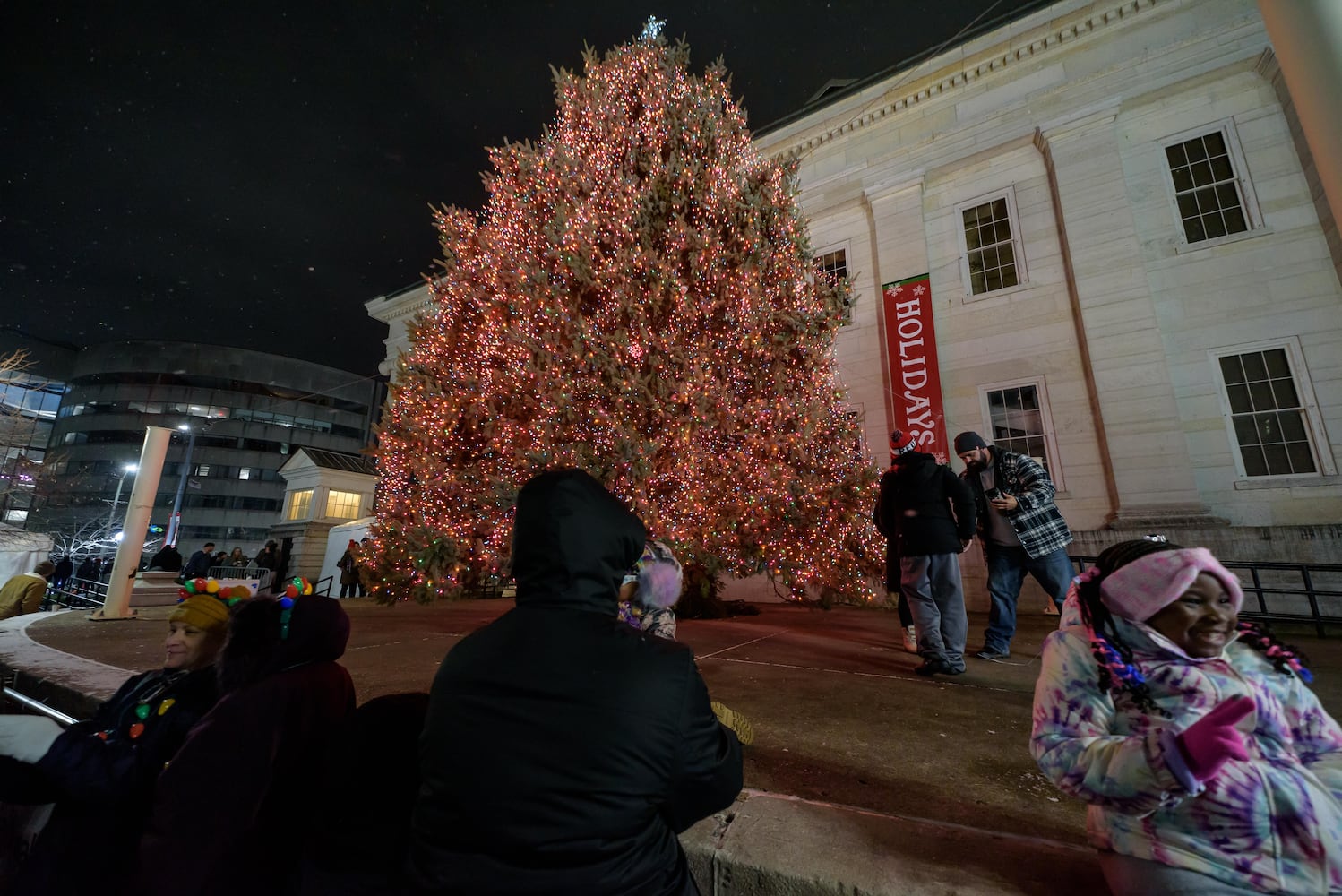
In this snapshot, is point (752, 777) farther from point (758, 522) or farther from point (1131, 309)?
point (1131, 309)

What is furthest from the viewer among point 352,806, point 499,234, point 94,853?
point 499,234

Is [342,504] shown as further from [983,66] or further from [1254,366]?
[1254,366]

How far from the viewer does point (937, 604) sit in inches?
171

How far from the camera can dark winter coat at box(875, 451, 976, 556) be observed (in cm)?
426

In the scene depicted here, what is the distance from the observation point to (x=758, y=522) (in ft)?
24.2

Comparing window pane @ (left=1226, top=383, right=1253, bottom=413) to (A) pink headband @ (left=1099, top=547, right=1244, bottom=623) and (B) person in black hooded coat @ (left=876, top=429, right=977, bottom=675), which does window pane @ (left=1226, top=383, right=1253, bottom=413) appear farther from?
(A) pink headband @ (left=1099, top=547, right=1244, bottom=623)

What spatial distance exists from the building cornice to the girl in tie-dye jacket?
9.96m

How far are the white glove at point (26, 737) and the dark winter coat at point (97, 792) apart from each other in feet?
0.09

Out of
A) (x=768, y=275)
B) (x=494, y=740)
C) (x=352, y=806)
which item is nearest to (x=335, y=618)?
(x=352, y=806)

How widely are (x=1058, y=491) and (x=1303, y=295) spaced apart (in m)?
4.56

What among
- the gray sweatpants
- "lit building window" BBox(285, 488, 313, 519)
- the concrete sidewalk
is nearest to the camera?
the concrete sidewalk

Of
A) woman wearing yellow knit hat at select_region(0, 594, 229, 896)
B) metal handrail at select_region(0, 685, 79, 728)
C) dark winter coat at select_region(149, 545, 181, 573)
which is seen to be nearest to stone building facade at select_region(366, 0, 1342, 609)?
woman wearing yellow knit hat at select_region(0, 594, 229, 896)

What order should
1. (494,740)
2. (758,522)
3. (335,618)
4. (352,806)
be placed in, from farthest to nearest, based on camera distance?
1. (758,522)
2. (335,618)
3. (352,806)
4. (494,740)

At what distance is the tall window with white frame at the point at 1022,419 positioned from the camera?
9430mm
